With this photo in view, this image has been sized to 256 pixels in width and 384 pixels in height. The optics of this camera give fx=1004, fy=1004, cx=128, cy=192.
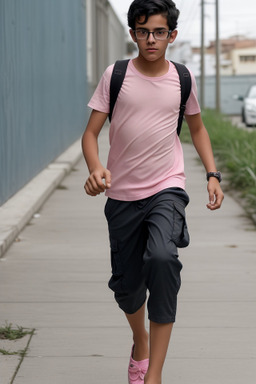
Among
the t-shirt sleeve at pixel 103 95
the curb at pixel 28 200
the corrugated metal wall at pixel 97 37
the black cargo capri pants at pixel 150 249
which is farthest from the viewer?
the corrugated metal wall at pixel 97 37

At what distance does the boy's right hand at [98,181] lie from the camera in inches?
159

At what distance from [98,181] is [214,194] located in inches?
26.8

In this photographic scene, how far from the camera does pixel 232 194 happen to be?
1287cm

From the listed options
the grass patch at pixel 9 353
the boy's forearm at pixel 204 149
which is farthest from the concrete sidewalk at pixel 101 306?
the boy's forearm at pixel 204 149

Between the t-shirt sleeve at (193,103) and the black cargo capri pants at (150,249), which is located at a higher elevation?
the t-shirt sleeve at (193,103)

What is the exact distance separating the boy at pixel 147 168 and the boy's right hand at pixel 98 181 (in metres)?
0.09

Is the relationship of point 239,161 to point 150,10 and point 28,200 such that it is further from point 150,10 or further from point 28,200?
point 150,10

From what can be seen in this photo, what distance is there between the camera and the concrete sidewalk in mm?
5062

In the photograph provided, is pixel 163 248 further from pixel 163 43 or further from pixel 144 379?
pixel 163 43

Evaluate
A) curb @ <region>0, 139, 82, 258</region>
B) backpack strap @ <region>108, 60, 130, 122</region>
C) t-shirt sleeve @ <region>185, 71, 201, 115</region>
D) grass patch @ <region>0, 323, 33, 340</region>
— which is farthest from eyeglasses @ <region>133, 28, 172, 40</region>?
curb @ <region>0, 139, 82, 258</region>

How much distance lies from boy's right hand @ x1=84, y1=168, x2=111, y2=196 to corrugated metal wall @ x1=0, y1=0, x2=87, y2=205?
6.96 m

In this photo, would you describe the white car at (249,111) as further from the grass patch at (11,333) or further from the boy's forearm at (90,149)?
the boy's forearm at (90,149)

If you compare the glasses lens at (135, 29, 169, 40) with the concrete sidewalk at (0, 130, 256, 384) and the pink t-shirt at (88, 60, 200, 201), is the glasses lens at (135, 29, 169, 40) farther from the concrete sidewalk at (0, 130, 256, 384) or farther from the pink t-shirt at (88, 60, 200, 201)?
the concrete sidewalk at (0, 130, 256, 384)

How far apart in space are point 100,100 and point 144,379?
1223 mm
